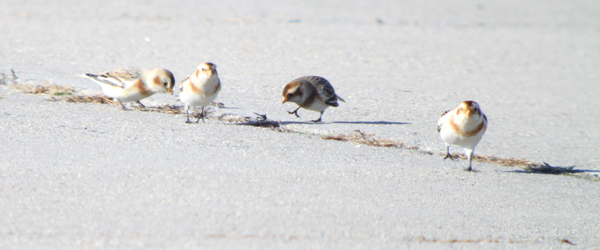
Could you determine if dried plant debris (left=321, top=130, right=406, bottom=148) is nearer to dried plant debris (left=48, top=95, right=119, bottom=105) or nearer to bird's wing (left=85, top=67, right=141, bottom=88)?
bird's wing (left=85, top=67, right=141, bottom=88)

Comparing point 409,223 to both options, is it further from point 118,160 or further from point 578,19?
point 578,19

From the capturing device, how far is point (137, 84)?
5766mm

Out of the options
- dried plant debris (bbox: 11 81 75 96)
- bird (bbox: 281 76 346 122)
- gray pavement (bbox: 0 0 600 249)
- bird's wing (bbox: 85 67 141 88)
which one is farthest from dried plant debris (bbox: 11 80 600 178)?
bird (bbox: 281 76 346 122)

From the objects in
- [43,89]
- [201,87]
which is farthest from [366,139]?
[43,89]

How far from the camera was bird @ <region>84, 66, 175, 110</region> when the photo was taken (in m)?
5.77

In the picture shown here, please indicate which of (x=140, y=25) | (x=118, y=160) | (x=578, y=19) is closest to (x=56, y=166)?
(x=118, y=160)

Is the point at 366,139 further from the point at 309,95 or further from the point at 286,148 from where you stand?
the point at 309,95

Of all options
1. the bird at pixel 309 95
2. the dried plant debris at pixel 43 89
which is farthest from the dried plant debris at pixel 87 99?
the bird at pixel 309 95

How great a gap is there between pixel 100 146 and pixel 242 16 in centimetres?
852

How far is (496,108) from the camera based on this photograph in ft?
24.8

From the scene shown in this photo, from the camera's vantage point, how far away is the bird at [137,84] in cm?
577

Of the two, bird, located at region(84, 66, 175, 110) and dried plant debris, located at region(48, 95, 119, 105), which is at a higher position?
bird, located at region(84, 66, 175, 110)

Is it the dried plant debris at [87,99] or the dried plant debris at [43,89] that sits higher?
the dried plant debris at [43,89]

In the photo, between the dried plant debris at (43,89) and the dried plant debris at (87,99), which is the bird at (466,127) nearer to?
the dried plant debris at (87,99)
